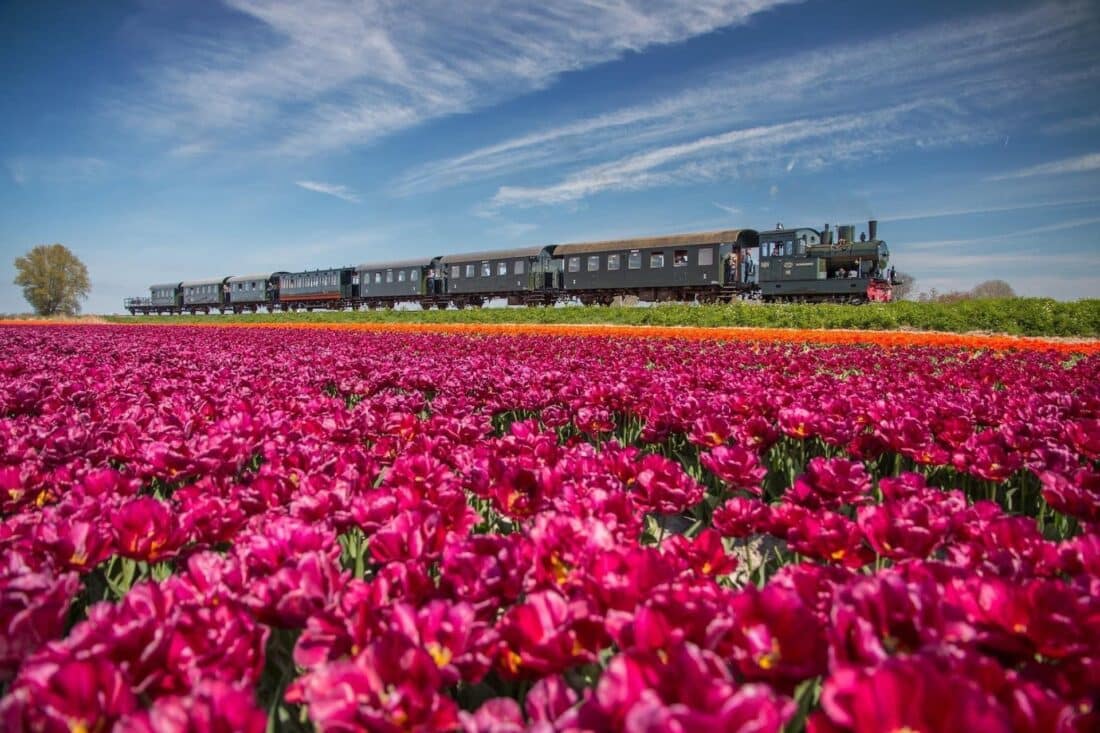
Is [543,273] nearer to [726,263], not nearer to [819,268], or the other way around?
[726,263]

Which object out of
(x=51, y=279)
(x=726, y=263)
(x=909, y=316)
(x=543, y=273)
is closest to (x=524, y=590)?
(x=909, y=316)

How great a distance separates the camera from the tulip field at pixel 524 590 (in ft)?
3.22

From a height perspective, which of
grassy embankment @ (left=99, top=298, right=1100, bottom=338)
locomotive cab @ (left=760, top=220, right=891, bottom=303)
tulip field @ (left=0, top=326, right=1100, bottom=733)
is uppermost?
locomotive cab @ (left=760, top=220, right=891, bottom=303)

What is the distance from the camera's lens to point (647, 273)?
32344 millimetres

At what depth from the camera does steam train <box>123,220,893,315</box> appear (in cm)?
2988

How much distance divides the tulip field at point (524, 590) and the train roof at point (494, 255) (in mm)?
34346

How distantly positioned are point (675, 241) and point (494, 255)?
11951 millimetres

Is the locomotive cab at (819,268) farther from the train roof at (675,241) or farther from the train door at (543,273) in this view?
the train door at (543,273)

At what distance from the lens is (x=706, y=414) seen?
3701 millimetres

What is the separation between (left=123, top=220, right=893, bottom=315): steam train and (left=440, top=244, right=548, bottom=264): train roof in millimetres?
59

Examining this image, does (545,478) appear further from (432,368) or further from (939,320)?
(939,320)

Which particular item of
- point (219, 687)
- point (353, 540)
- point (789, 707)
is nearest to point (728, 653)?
point (789, 707)

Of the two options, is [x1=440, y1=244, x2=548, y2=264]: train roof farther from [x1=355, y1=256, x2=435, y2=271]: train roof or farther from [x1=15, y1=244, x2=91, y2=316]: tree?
[x1=15, y1=244, x2=91, y2=316]: tree

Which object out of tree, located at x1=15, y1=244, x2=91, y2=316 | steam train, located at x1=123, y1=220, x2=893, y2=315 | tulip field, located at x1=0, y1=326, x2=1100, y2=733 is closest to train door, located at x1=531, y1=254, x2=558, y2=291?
steam train, located at x1=123, y1=220, x2=893, y2=315
